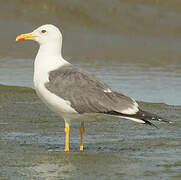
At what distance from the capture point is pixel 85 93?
9.06 meters

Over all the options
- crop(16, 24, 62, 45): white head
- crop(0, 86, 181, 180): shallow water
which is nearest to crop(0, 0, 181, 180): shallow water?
crop(0, 86, 181, 180): shallow water

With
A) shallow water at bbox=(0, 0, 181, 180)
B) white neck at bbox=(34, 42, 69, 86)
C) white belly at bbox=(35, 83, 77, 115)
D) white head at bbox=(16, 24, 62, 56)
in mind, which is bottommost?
shallow water at bbox=(0, 0, 181, 180)

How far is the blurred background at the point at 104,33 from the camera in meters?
17.6

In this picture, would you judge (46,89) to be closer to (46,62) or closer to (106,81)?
(46,62)

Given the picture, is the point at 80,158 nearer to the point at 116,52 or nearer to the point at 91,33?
the point at 116,52

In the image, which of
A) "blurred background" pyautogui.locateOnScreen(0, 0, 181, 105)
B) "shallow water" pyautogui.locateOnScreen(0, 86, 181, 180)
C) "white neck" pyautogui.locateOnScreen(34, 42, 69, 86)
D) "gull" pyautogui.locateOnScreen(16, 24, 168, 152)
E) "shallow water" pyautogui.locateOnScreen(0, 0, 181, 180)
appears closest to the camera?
"shallow water" pyautogui.locateOnScreen(0, 86, 181, 180)

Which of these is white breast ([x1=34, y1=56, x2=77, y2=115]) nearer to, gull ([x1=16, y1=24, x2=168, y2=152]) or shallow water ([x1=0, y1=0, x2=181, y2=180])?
gull ([x1=16, y1=24, x2=168, y2=152])

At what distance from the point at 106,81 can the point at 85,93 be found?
5.82 m

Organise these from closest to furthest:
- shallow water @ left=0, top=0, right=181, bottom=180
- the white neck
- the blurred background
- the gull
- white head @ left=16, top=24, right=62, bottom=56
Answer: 1. shallow water @ left=0, top=0, right=181, bottom=180
2. the gull
3. the white neck
4. white head @ left=16, top=24, right=62, bottom=56
5. the blurred background

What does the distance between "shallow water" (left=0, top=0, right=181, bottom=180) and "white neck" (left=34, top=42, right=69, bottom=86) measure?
0.94 metres

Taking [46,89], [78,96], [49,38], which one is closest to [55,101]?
[46,89]

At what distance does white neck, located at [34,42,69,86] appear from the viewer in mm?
9211

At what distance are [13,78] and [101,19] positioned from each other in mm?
7037

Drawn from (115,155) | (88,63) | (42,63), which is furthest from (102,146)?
(88,63)
